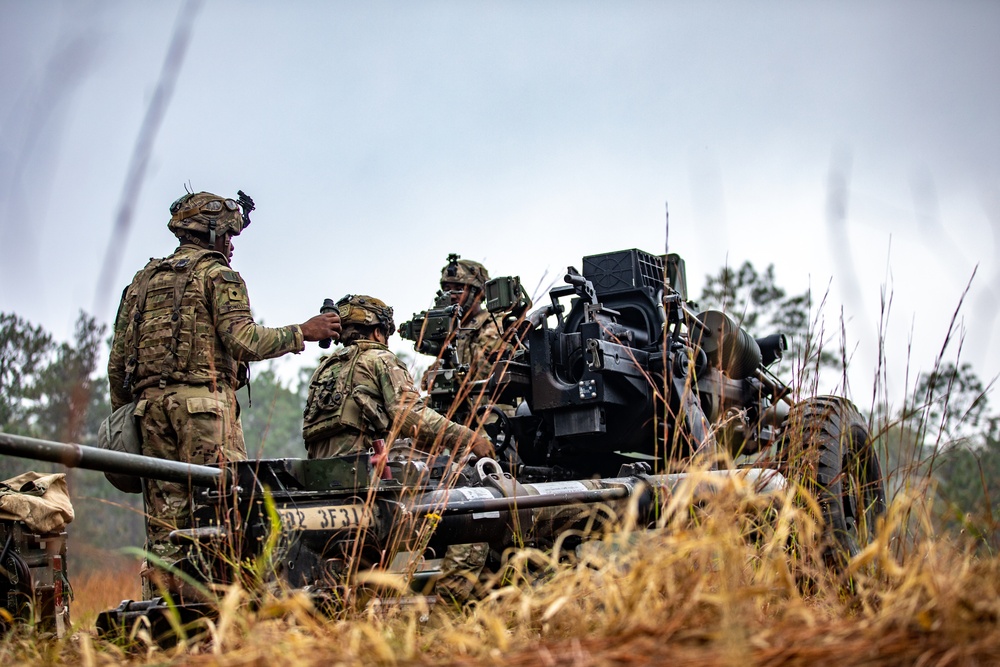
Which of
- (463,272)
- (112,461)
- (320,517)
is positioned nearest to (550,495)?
(320,517)

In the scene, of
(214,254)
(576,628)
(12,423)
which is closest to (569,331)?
(214,254)

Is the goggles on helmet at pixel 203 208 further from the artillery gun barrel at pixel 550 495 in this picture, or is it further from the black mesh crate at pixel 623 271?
the black mesh crate at pixel 623 271

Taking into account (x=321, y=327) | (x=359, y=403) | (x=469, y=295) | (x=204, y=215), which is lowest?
(x=359, y=403)

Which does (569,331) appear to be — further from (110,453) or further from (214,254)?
(110,453)

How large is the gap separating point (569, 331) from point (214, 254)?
2.38 m

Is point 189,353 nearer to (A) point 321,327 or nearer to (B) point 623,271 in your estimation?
(A) point 321,327

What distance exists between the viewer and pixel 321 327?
5.79 m

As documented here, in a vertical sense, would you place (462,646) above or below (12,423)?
below

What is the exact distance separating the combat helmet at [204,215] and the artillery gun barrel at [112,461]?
2.20 metres

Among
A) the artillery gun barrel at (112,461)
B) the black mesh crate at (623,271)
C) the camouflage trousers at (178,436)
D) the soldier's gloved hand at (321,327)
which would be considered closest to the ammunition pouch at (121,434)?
the camouflage trousers at (178,436)

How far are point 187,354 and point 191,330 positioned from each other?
131 millimetres

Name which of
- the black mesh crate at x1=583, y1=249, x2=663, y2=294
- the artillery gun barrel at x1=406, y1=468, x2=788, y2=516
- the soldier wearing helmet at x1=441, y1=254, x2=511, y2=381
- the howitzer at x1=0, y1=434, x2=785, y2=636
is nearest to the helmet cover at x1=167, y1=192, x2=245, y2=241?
the howitzer at x1=0, y1=434, x2=785, y2=636

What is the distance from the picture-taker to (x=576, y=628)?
267 cm

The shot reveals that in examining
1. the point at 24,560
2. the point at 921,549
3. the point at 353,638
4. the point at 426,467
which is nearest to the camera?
the point at 353,638
